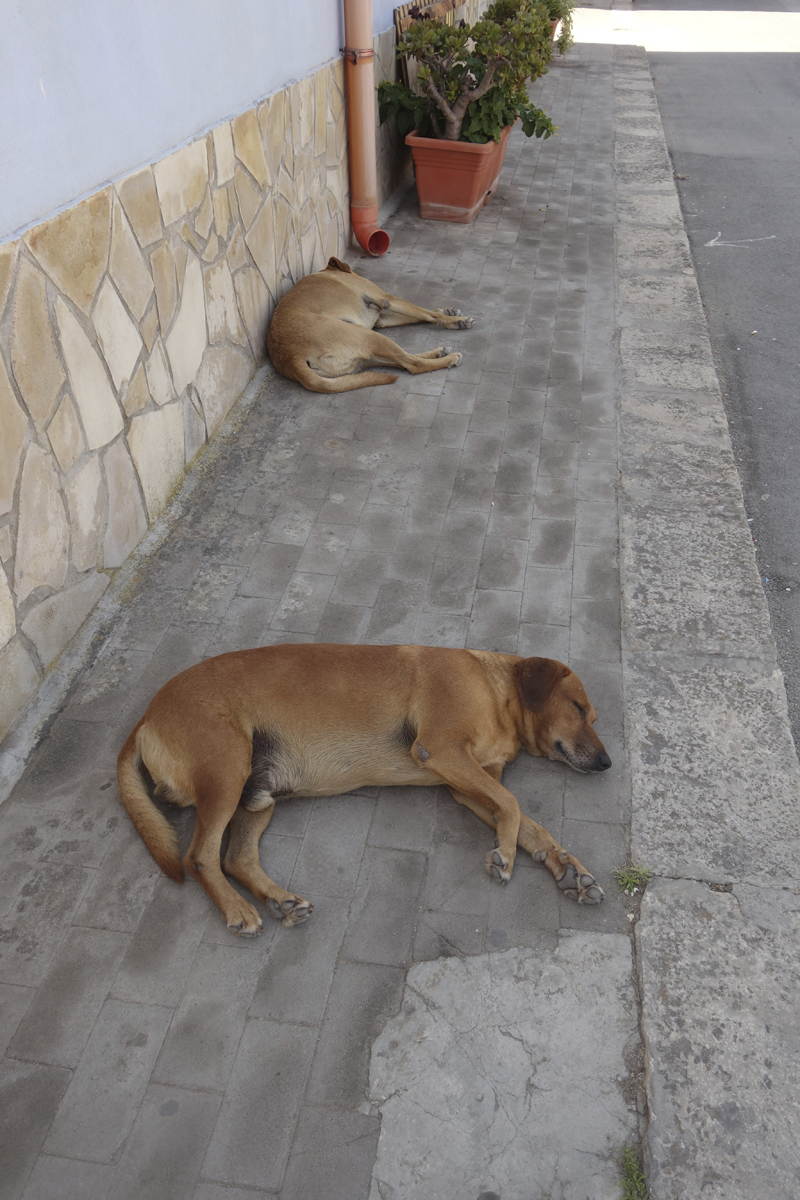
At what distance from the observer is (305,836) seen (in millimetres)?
3203

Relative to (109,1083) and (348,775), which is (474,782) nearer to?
(348,775)

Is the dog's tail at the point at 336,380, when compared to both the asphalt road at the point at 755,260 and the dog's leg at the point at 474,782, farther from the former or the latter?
the dog's leg at the point at 474,782

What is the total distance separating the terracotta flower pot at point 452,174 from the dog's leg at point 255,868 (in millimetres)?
7297

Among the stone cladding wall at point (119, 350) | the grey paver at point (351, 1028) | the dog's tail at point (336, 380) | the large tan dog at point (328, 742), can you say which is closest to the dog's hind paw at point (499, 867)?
the large tan dog at point (328, 742)

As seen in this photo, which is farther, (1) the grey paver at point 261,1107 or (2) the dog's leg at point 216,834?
(2) the dog's leg at point 216,834

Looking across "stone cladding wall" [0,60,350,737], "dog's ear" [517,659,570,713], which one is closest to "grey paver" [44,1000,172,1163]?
"stone cladding wall" [0,60,350,737]

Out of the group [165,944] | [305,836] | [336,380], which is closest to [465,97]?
[336,380]

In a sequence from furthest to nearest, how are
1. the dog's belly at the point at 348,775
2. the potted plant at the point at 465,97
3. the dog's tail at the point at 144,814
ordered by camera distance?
the potted plant at the point at 465,97
the dog's belly at the point at 348,775
the dog's tail at the point at 144,814

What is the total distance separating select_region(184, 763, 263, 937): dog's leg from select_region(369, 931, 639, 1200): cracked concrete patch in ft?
2.04

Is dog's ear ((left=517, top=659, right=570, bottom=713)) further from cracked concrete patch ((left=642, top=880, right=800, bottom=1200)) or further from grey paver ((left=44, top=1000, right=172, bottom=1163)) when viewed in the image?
grey paver ((left=44, top=1000, right=172, bottom=1163))

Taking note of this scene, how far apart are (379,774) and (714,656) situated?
1746 mm

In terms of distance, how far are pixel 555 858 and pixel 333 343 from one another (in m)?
4.14

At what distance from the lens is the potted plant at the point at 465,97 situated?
8.11m

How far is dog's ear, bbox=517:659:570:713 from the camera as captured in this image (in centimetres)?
337
